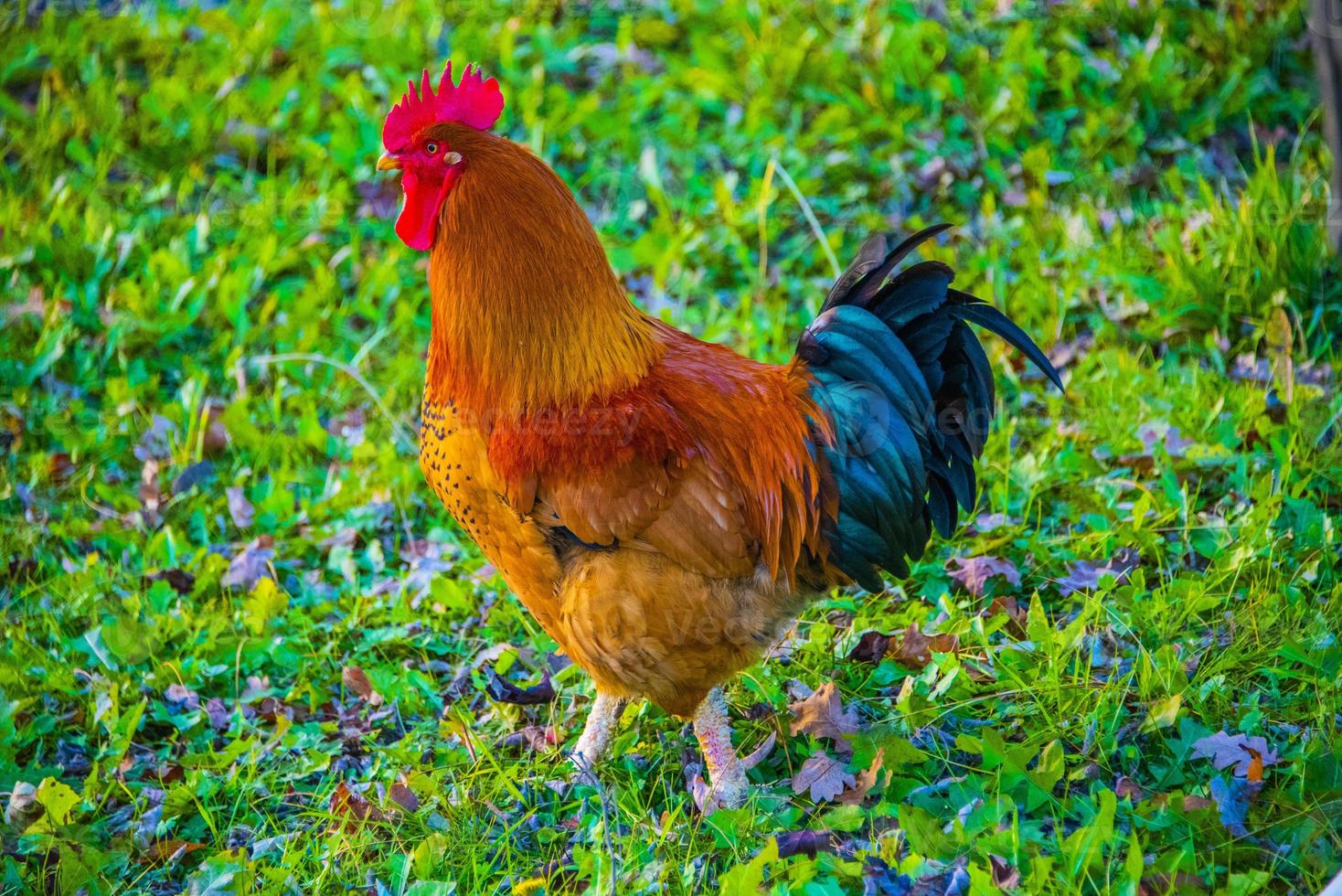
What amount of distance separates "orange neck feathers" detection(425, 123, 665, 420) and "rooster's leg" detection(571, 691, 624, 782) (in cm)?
93

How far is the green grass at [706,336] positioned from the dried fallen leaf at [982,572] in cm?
6

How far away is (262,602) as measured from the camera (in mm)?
3867

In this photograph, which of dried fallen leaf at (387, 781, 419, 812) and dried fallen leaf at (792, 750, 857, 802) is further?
dried fallen leaf at (387, 781, 419, 812)

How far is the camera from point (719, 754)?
306 cm

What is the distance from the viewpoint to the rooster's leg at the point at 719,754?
303 cm

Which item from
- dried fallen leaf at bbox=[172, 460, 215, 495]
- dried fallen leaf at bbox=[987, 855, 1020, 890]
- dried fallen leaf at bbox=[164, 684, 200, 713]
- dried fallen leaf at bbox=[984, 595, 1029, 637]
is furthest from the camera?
dried fallen leaf at bbox=[172, 460, 215, 495]

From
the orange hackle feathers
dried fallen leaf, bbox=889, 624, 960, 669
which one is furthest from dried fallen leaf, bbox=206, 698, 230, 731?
dried fallen leaf, bbox=889, 624, 960, 669

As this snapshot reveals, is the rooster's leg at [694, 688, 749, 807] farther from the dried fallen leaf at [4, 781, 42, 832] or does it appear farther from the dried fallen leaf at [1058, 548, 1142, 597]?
the dried fallen leaf at [4, 781, 42, 832]

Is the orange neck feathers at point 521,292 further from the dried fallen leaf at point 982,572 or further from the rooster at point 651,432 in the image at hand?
the dried fallen leaf at point 982,572

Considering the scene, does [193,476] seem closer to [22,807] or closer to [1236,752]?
[22,807]

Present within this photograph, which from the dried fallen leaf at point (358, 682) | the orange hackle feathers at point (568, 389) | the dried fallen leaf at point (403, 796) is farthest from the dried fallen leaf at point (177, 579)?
the orange hackle feathers at point (568, 389)

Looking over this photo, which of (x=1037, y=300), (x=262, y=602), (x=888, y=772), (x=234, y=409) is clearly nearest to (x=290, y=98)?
(x=234, y=409)

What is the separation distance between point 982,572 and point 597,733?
1345mm

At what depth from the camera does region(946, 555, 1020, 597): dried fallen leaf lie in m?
3.64
